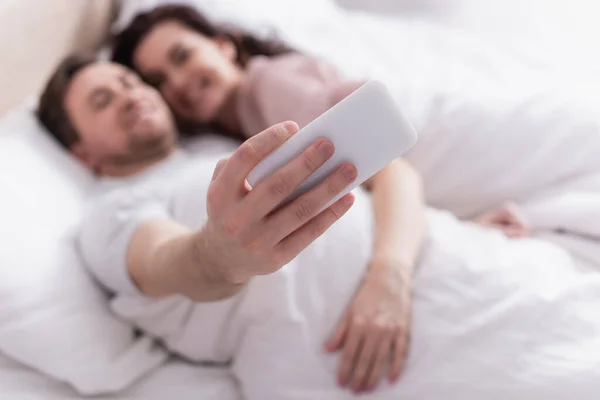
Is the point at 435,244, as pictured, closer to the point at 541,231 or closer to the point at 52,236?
the point at 541,231

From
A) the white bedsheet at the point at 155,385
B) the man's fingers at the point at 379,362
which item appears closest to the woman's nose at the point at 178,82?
the white bedsheet at the point at 155,385

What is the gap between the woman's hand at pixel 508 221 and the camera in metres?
0.99

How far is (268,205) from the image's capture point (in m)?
0.55

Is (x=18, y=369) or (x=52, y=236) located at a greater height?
(x=52, y=236)

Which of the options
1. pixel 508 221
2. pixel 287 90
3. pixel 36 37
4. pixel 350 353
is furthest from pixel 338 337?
pixel 36 37

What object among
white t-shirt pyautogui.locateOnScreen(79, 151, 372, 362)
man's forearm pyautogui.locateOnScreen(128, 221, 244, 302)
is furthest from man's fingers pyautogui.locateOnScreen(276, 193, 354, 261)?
white t-shirt pyautogui.locateOnScreen(79, 151, 372, 362)

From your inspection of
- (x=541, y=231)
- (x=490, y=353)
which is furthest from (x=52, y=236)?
(x=541, y=231)

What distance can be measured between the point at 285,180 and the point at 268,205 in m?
0.03

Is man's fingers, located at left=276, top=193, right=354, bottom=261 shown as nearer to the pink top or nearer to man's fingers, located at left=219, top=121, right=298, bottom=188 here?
man's fingers, located at left=219, top=121, right=298, bottom=188

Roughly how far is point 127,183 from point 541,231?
2.31 feet

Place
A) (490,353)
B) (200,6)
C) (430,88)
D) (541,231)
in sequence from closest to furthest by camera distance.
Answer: (490,353) → (541,231) → (430,88) → (200,6)

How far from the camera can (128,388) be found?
0.88 meters

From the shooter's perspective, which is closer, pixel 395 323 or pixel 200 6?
pixel 395 323

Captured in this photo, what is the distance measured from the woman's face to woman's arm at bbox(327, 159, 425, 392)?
442 mm
